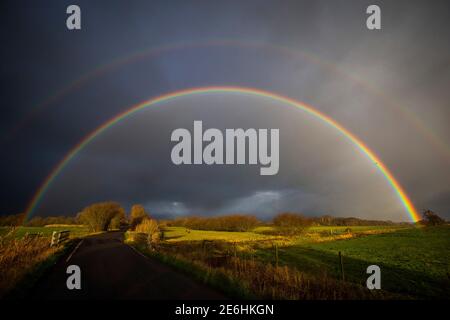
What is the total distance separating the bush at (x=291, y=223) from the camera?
2692 inches

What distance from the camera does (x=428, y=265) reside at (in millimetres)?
22578

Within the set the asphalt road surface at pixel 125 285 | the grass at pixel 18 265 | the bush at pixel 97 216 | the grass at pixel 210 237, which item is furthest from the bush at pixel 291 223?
the asphalt road surface at pixel 125 285

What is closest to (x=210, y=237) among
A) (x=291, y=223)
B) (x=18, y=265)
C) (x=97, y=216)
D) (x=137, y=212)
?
(x=291, y=223)

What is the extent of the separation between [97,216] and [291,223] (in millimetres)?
51771

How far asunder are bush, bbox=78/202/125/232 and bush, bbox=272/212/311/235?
154 ft

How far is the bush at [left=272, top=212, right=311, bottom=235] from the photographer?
68375mm

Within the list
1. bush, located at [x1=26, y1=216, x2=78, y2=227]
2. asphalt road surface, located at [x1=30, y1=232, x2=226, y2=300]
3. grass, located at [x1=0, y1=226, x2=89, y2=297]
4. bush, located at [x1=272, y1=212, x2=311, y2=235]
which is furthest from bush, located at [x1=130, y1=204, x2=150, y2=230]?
asphalt road surface, located at [x1=30, y1=232, x2=226, y2=300]

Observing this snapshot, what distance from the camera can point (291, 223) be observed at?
6944 cm

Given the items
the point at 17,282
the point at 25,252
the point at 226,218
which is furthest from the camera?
the point at 226,218

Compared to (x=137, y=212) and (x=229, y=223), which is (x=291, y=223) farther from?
(x=137, y=212)

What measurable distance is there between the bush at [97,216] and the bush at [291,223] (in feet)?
154
